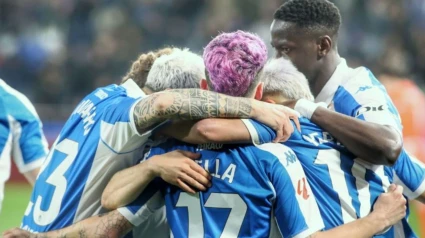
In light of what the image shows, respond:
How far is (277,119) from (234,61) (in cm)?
29

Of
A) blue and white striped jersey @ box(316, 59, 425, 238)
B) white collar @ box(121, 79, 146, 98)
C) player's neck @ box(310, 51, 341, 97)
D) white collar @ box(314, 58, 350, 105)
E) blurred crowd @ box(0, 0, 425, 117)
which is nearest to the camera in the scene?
white collar @ box(121, 79, 146, 98)

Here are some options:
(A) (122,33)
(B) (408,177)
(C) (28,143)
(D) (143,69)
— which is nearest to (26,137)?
(C) (28,143)

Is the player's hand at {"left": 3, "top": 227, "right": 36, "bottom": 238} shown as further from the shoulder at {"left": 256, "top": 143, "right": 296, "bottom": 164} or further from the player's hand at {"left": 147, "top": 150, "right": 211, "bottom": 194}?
the shoulder at {"left": 256, "top": 143, "right": 296, "bottom": 164}

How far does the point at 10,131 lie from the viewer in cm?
452

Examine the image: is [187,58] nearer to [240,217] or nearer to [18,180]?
[240,217]

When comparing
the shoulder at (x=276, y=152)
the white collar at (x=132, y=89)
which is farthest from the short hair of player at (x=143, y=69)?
the shoulder at (x=276, y=152)

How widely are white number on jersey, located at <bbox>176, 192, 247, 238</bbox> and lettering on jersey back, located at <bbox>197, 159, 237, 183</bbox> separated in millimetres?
69

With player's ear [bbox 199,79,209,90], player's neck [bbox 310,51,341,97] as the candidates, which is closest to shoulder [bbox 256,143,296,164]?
player's ear [bbox 199,79,209,90]

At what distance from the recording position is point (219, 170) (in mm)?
3221

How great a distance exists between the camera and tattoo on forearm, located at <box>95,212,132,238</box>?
3.40m

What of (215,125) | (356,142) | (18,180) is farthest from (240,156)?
(18,180)

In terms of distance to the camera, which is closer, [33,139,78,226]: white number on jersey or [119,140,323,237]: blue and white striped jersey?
[119,140,323,237]: blue and white striped jersey

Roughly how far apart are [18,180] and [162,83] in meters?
8.14

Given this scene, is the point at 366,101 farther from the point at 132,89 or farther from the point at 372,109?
the point at 132,89
